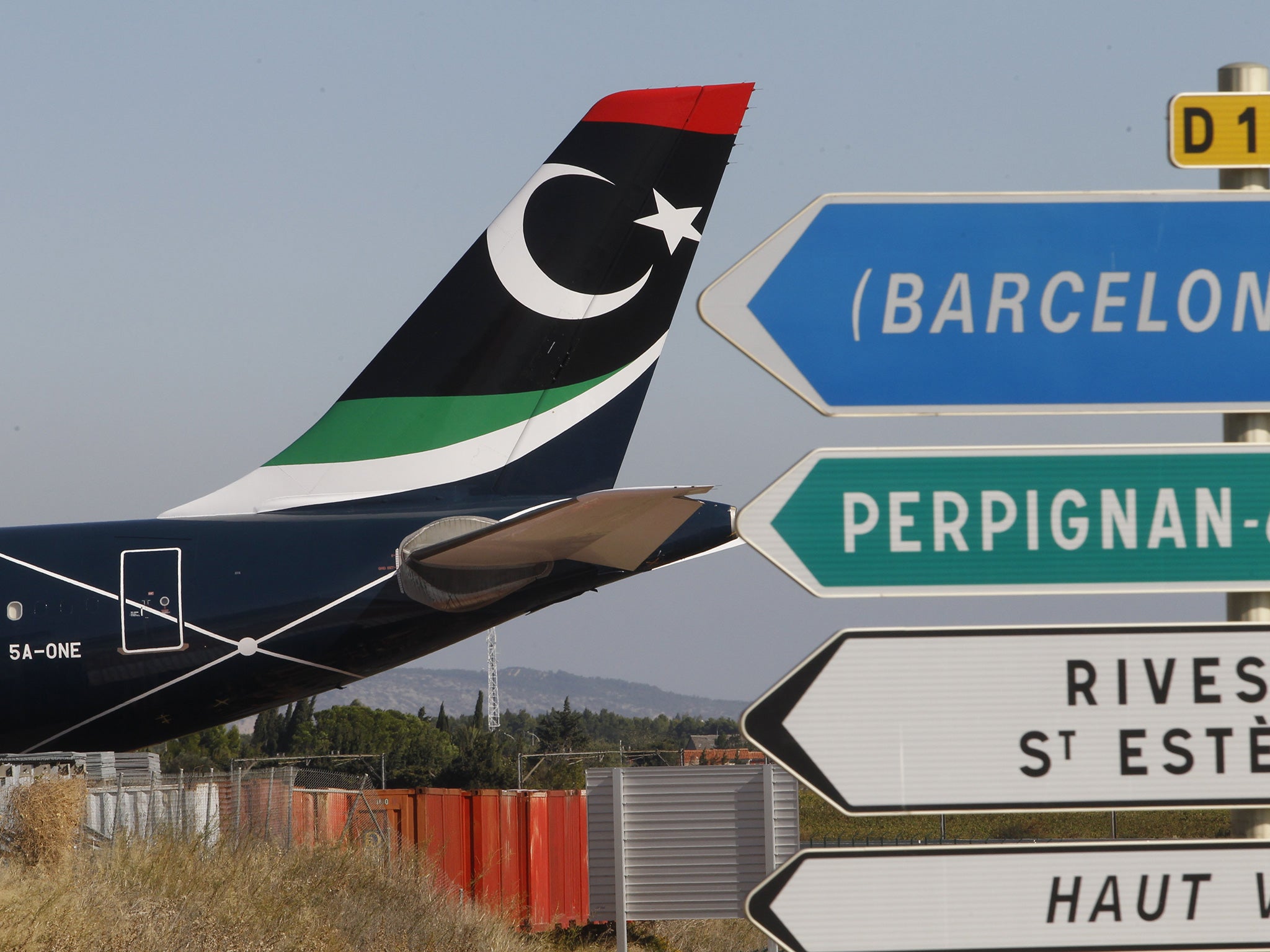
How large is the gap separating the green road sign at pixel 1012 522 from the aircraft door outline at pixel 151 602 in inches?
297

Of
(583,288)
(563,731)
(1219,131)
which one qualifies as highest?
(583,288)

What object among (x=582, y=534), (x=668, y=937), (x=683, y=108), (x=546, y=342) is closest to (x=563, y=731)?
(x=668, y=937)

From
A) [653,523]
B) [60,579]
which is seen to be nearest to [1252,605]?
[653,523]

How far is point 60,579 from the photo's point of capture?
32.6ft

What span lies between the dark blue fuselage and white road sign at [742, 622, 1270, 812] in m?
6.43

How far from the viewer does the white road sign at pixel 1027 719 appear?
3.33 meters

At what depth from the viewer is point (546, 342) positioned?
11.3 m

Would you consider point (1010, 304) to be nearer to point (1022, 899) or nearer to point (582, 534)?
point (1022, 899)

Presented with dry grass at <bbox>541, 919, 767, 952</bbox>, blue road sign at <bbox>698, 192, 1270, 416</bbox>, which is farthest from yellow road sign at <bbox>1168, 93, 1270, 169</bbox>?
dry grass at <bbox>541, 919, 767, 952</bbox>

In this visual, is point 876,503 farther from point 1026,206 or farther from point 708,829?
point 708,829

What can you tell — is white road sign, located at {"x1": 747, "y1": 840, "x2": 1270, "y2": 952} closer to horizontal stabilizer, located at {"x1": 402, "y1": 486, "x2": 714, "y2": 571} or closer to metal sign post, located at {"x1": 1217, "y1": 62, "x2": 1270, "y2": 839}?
metal sign post, located at {"x1": 1217, "y1": 62, "x2": 1270, "y2": 839}

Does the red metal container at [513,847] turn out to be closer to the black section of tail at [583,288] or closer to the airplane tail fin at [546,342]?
the airplane tail fin at [546,342]

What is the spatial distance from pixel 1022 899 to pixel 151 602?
8120mm

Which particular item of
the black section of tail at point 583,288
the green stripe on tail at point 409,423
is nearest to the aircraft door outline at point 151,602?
the green stripe on tail at point 409,423
